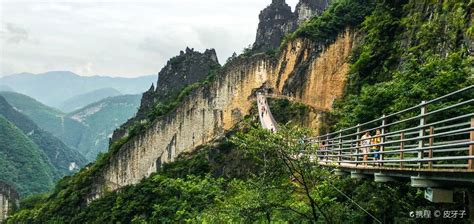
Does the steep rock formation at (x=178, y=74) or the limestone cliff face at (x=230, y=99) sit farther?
the steep rock formation at (x=178, y=74)

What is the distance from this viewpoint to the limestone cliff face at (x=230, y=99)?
30812 millimetres

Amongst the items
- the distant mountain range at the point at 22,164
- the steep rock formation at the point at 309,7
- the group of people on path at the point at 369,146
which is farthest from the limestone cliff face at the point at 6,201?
the group of people on path at the point at 369,146

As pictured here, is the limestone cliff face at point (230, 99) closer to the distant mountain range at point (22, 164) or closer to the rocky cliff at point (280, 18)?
the rocky cliff at point (280, 18)

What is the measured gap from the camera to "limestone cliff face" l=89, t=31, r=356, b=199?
3081 cm

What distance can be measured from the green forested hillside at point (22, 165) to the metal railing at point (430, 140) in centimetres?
10746

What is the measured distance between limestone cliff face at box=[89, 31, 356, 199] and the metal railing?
18.2 m

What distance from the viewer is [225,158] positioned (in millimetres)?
36969

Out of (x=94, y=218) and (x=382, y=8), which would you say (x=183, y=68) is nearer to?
(x=94, y=218)

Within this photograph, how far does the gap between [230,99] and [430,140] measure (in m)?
35.4

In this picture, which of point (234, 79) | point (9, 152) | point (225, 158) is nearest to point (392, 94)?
point (225, 158)

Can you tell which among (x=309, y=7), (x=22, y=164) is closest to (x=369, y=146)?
(x=309, y=7)

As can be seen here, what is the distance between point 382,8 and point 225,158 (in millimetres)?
16763

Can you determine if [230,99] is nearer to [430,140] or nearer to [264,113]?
[264,113]

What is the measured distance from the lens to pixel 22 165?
385 feet
